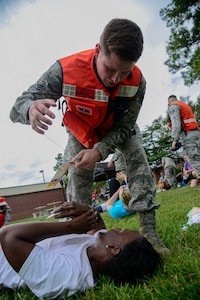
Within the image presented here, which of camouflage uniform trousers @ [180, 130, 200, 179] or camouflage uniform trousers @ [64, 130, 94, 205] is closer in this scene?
camouflage uniform trousers @ [64, 130, 94, 205]

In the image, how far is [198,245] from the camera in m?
1.99

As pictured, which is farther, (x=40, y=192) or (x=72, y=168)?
(x=40, y=192)

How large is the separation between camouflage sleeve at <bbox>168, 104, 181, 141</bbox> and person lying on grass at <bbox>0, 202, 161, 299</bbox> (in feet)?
13.8

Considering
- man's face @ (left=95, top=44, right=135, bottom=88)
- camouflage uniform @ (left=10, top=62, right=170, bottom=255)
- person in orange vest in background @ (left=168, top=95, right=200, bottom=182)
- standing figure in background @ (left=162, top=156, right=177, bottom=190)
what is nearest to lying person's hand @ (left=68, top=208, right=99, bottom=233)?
camouflage uniform @ (left=10, top=62, right=170, bottom=255)

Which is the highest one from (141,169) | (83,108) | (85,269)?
(83,108)

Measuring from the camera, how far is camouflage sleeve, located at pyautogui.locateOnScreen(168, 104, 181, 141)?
18.9 feet

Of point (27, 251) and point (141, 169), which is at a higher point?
point (141, 169)

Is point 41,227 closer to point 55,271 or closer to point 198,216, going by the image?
point 55,271

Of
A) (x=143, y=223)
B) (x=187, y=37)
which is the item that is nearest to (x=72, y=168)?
(x=143, y=223)

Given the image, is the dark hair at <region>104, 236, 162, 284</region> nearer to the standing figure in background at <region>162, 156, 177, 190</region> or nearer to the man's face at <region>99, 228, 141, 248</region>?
the man's face at <region>99, 228, 141, 248</region>

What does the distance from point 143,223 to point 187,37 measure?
1713 cm

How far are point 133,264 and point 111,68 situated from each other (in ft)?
4.61

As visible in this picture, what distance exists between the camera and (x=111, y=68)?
6.89 feet

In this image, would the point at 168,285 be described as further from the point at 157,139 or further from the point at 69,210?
the point at 157,139
